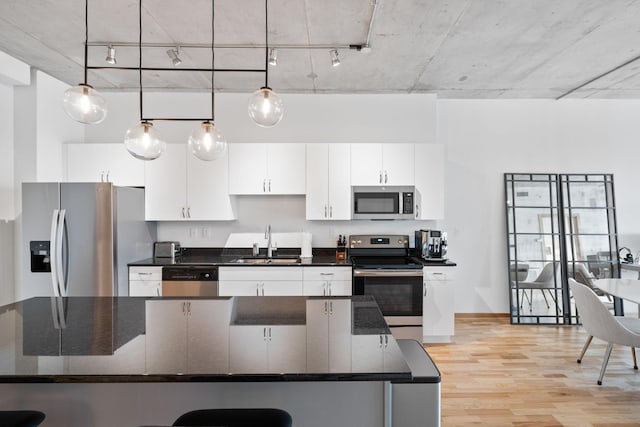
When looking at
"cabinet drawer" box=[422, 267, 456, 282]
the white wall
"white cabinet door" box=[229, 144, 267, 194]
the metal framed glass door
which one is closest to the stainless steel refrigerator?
"white cabinet door" box=[229, 144, 267, 194]

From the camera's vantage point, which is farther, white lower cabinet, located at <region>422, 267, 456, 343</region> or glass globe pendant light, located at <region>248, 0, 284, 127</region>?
white lower cabinet, located at <region>422, 267, 456, 343</region>

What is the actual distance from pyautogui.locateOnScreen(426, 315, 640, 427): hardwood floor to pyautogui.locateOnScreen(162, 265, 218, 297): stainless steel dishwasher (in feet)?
7.69

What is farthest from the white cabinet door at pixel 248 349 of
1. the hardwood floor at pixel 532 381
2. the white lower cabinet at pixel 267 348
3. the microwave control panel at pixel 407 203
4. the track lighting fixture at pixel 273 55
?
the microwave control panel at pixel 407 203

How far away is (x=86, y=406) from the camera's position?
4.93 ft

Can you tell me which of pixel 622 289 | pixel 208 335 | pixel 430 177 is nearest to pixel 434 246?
pixel 430 177

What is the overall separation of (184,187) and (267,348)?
3179 mm

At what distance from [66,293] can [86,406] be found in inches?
92.6

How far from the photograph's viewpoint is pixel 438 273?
3959 millimetres

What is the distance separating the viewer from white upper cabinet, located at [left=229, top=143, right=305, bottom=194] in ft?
13.8

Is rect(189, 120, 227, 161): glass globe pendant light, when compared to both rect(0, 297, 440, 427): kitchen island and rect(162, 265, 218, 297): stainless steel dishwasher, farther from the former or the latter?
rect(162, 265, 218, 297): stainless steel dishwasher

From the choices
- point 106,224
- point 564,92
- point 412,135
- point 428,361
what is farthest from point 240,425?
point 564,92

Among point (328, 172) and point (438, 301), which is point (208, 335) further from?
point (438, 301)

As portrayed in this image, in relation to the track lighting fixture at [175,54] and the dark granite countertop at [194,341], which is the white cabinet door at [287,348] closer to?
the dark granite countertop at [194,341]

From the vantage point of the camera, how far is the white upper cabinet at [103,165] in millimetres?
4145
